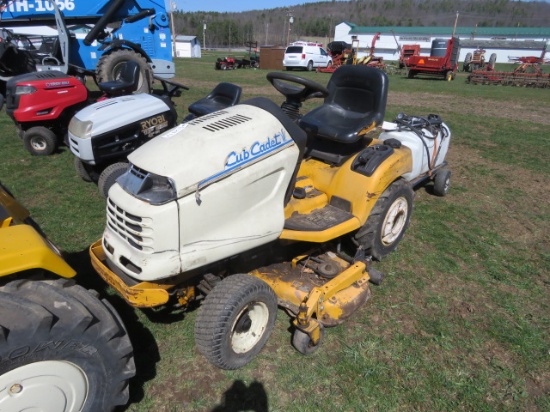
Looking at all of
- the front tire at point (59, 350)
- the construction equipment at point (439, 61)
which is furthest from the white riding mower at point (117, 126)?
the construction equipment at point (439, 61)

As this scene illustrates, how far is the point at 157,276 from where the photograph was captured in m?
2.06

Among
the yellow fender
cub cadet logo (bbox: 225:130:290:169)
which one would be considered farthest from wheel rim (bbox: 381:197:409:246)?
the yellow fender

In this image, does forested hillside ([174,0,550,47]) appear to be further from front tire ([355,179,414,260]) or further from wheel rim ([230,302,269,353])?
wheel rim ([230,302,269,353])

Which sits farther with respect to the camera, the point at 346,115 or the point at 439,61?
the point at 439,61

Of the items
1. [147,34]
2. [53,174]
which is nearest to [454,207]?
[53,174]

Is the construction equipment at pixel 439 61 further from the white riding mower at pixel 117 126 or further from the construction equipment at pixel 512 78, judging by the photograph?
the white riding mower at pixel 117 126

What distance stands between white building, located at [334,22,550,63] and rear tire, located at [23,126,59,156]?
4936 cm

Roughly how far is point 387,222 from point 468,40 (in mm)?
63536

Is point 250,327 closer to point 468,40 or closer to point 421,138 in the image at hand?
point 421,138

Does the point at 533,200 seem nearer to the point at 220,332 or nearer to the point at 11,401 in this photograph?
the point at 220,332

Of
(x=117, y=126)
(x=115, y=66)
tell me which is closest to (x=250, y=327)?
(x=117, y=126)

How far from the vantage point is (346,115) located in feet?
11.8

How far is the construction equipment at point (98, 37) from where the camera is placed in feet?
→ 28.5

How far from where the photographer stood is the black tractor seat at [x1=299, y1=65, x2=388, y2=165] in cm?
326
